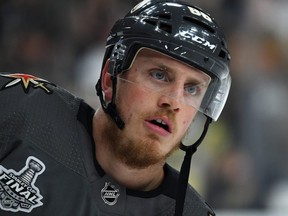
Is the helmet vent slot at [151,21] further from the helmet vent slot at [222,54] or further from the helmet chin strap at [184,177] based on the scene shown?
the helmet chin strap at [184,177]

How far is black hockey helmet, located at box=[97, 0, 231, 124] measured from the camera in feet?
7.25

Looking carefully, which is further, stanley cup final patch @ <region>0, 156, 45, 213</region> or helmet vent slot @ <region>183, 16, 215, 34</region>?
helmet vent slot @ <region>183, 16, 215, 34</region>

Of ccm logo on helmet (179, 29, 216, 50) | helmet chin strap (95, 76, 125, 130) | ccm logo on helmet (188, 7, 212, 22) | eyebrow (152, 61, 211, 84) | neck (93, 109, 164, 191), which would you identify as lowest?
neck (93, 109, 164, 191)

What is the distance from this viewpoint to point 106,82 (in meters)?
2.38

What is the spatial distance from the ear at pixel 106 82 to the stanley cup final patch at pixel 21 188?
1.04 feet

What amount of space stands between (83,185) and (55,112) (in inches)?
10.7

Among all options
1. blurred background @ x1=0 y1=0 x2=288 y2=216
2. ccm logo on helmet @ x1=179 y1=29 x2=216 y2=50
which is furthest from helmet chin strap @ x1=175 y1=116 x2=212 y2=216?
blurred background @ x1=0 y1=0 x2=288 y2=216

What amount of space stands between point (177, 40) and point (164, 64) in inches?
3.2

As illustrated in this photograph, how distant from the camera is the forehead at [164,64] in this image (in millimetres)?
2213

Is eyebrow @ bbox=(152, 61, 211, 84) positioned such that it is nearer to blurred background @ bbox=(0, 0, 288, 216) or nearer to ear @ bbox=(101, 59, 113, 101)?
ear @ bbox=(101, 59, 113, 101)

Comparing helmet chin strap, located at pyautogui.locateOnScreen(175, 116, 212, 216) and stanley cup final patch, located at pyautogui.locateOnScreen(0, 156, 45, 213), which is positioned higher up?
helmet chin strap, located at pyautogui.locateOnScreen(175, 116, 212, 216)

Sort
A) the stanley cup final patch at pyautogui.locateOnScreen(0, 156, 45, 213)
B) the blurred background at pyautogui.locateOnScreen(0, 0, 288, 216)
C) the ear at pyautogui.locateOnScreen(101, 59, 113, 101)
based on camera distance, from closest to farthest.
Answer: the stanley cup final patch at pyautogui.locateOnScreen(0, 156, 45, 213)
the ear at pyautogui.locateOnScreen(101, 59, 113, 101)
the blurred background at pyautogui.locateOnScreen(0, 0, 288, 216)

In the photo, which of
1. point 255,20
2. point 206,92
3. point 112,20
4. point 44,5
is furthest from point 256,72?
point 206,92

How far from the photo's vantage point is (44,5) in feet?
14.6
